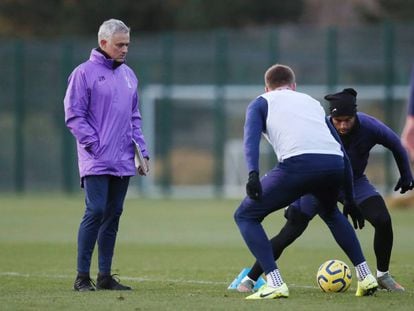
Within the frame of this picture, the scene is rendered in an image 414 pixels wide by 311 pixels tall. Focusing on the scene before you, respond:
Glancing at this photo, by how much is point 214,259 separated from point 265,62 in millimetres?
17125

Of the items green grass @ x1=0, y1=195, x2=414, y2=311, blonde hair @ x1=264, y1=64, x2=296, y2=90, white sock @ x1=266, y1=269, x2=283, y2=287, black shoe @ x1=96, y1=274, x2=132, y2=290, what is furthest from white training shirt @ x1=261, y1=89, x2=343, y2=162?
black shoe @ x1=96, y1=274, x2=132, y2=290

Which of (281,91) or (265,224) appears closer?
(281,91)

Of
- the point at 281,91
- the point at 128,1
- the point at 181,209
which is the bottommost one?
the point at 181,209

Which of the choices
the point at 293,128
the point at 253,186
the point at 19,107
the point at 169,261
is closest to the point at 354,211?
the point at 293,128

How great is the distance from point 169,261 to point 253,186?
520 cm

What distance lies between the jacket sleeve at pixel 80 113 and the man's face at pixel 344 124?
2.08 m

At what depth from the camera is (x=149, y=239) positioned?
17.7 metres

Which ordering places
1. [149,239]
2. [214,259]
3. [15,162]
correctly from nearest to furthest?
[214,259]
[149,239]
[15,162]

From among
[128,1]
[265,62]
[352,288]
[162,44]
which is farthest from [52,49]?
[352,288]

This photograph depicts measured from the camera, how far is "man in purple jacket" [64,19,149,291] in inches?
390

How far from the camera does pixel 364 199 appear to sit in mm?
10234

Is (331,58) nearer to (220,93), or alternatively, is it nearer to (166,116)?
(220,93)

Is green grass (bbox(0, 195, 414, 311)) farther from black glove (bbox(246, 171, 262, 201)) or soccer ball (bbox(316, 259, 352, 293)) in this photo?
black glove (bbox(246, 171, 262, 201))

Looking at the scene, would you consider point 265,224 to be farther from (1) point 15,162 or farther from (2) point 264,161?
(1) point 15,162
